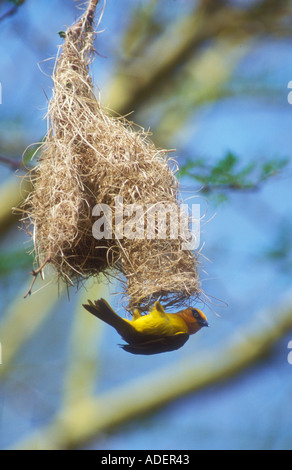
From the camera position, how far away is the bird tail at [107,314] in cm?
232

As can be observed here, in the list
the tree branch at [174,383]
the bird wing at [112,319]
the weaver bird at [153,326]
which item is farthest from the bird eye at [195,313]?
the tree branch at [174,383]

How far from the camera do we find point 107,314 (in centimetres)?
233

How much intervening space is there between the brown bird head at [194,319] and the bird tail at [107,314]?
0.29 m

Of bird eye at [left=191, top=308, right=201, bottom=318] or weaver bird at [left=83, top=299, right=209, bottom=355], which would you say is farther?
bird eye at [left=191, top=308, right=201, bottom=318]

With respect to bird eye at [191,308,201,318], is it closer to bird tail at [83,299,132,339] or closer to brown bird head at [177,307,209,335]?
brown bird head at [177,307,209,335]

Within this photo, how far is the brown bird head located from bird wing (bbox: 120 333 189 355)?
0.17 ft

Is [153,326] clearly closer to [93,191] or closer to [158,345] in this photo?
[158,345]

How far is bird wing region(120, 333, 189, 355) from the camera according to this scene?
7.80ft

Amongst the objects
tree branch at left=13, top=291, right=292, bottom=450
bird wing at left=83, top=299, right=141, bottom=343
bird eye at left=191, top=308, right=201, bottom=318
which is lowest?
bird wing at left=83, top=299, right=141, bottom=343

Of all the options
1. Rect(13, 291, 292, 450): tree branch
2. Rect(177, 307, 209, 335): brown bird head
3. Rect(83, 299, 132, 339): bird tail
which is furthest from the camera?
Rect(13, 291, 292, 450): tree branch

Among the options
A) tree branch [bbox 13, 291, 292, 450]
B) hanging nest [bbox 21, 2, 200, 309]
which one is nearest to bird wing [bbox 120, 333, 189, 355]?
hanging nest [bbox 21, 2, 200, 309]

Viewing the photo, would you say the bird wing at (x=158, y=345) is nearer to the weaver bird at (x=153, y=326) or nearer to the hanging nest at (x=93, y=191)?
the weaver bird at (x=153, y=326)

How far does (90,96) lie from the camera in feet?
9.47
